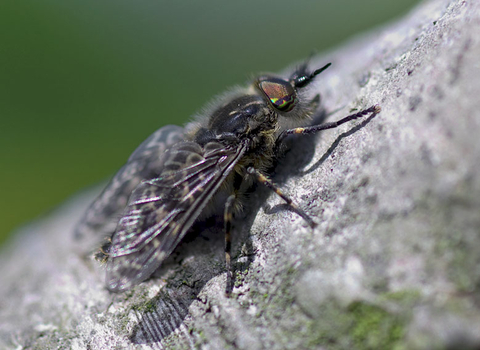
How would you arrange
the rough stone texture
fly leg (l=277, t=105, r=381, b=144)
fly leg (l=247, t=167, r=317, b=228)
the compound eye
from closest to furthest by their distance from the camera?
the rough stone texture, fly leg (l=247, t=167, r=317, b=228), fly leg (l=277, t=105, r=381, b=144), the compound eye

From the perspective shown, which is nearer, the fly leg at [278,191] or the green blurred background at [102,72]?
the fly leg at [278,191]

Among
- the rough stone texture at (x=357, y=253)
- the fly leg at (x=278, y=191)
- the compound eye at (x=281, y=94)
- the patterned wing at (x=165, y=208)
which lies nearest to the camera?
the rough stone texture at (x=357, y=253)

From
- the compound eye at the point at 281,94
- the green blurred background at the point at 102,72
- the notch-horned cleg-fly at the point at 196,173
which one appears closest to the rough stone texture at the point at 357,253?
the notch-horned cleg-fly at the point at 196,173

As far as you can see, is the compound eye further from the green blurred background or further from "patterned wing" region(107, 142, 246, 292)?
the green blurred background

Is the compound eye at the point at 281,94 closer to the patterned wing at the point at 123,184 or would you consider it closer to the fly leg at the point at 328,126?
the fly leg at the point at 328,126

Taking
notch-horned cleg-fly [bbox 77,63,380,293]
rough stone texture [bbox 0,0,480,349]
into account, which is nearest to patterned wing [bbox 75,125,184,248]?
notch-horned cleg-fly [bbox 77,63,380,293]

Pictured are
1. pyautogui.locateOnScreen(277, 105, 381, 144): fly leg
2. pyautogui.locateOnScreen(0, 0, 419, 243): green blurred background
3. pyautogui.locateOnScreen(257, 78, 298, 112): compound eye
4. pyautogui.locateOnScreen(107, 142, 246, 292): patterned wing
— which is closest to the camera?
pyautogui.locateOnScreen(277, 105, 381, 144): fly leg

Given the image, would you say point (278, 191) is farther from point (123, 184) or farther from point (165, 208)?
point (123, 184)
